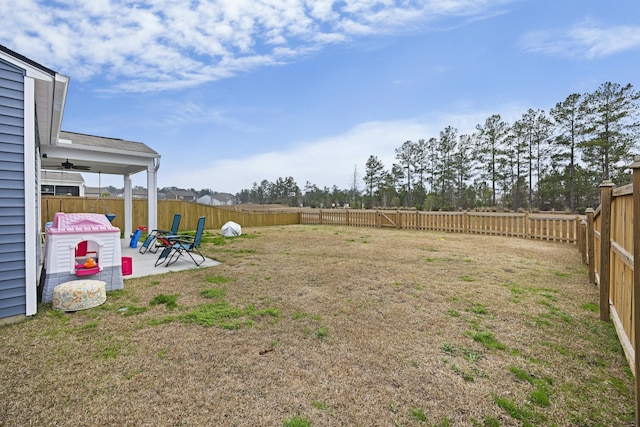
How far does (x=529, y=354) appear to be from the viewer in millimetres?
2594

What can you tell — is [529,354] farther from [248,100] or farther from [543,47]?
[248,100]

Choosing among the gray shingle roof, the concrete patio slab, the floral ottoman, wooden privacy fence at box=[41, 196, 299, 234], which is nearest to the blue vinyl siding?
the floral ottoman

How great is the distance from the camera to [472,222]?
43.4ft

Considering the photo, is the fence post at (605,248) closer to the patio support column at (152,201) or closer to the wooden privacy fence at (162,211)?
the patio support column at (152,201)

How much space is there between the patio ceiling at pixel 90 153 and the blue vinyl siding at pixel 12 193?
4.47m

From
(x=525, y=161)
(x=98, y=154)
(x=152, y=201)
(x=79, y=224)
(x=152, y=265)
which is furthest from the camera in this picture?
(x=525, y=161)

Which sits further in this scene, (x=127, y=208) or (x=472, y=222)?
(x=472, y=222)

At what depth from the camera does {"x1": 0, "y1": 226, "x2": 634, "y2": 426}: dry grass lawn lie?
186 centimetres

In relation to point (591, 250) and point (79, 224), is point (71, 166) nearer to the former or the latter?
point (79, 224)

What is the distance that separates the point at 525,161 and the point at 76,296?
30.1m

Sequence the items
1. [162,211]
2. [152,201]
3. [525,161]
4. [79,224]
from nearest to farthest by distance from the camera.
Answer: [79,224] < [152,201] < [162,211] < [525,161]

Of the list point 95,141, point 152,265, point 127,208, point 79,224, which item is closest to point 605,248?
A: point 79,224

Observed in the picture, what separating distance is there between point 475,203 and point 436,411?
102ft

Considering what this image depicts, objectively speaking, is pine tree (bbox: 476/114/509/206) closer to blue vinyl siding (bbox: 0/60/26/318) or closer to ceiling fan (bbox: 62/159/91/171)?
ceiling fan (bbox: 62/159/91/171)
